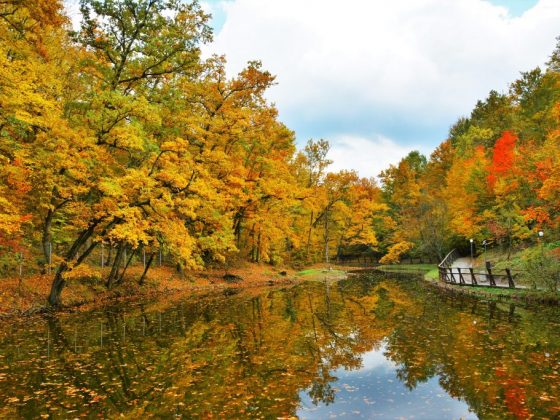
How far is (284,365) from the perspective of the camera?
9.94 meters

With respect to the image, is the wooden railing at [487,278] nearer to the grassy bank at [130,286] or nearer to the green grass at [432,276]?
the green grass at [432,276]

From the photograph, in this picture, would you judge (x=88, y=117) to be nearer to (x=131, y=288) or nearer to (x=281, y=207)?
(x=131, y=288)

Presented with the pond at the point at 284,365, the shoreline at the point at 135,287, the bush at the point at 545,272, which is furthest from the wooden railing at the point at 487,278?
the shoreline at the point at 135,287

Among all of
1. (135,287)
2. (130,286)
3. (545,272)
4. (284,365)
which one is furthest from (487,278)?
(130,286)

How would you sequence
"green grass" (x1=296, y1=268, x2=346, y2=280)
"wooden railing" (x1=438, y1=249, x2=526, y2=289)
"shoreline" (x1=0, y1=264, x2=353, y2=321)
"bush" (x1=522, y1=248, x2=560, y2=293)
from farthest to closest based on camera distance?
"green grass" (x1=296, y1=268, x2=346, y2=280), "wooden railing" (x1=438, y1=249, x2=526, y2=289), "bush" (x1=522, y1=248, x2=560, y2=293), "shoreline" (x1=0, y1=264, x2=353, y2=321)

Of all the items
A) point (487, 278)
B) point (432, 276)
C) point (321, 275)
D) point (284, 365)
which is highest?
point (487, 278)

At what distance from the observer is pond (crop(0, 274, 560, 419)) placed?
7379 millimetres

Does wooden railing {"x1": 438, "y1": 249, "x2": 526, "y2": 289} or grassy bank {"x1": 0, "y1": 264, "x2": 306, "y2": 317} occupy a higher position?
wooden railing {"x1": 438, "y1": 249, "x2": 526, "y2": 289}

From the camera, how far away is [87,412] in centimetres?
714

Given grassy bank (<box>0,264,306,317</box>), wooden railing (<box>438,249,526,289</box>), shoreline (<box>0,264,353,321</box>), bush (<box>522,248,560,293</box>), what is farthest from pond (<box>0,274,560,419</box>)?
wooden railing (<box>438,249,526,289</box>)

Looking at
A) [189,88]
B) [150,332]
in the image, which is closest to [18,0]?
[150,332]

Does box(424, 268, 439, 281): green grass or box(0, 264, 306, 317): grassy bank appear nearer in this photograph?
box(0, 264, 306, 317): grassy bank

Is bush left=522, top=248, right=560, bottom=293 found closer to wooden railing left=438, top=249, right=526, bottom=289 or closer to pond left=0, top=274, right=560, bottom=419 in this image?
pond left=0, top=274, right=560, bottom=419

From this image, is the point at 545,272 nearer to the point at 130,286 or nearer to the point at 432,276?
the point at 432,276
